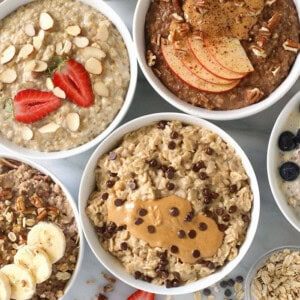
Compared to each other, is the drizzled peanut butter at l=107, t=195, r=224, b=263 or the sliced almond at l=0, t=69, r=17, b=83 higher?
the sliced almond at l=0, t=69, r=17, b=83

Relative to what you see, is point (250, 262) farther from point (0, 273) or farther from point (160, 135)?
point (0, 273)

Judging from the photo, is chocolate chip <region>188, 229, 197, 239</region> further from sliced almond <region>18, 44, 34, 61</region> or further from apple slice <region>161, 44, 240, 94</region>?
sliced almond <region>18, 44, 34, 61</region>

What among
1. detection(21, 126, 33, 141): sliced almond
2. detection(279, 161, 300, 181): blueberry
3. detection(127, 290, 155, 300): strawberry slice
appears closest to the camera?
detection(279, 161, 300, 181): blueberry

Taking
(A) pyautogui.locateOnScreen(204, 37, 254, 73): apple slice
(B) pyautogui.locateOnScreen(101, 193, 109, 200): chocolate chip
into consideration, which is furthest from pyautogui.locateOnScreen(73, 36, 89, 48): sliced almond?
(B) pyautogui.locateOnScreen(101, 193, 109, 200): chocolate chip

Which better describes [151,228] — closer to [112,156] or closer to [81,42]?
[112,156]

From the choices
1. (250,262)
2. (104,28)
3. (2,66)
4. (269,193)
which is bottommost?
(250,262)

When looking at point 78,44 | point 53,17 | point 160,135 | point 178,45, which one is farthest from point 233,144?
point 53,17

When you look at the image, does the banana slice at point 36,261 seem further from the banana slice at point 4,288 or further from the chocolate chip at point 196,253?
the chocolate chip at point 196,253

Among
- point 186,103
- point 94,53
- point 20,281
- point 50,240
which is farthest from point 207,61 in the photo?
point 20,281
